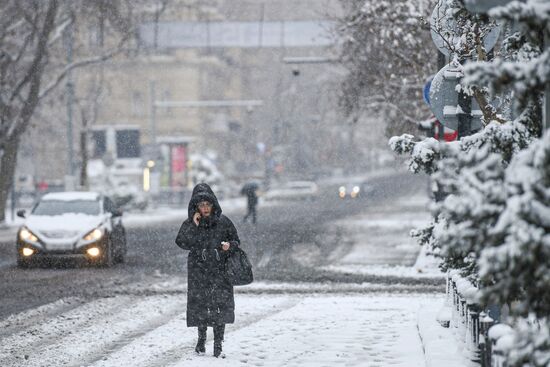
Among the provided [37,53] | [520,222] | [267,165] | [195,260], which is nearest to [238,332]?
[195,260]

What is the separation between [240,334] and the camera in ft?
41.2

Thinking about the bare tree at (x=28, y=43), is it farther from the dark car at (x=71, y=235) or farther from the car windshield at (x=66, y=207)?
the dark car at (x=71, y=235)

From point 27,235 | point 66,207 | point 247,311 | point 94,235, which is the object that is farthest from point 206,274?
point 66,207

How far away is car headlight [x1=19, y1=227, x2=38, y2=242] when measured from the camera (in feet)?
74.2

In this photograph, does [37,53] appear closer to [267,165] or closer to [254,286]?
[254,286]

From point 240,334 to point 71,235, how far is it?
10.7 metres

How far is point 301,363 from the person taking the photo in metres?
10.4

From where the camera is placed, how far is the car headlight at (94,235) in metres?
22.7

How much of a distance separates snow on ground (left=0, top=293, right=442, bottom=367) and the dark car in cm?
596

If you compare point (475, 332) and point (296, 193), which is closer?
point (475, 332)

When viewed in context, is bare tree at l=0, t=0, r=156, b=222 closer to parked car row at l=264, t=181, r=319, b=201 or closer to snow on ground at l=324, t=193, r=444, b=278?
snow on ground at l=324, t=193, r=444, b=278

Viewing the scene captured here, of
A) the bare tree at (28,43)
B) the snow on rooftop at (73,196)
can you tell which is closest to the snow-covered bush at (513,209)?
the snow on rooftop at (73,196)

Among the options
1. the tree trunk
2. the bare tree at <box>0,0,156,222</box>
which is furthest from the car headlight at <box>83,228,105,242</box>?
the tree trunk

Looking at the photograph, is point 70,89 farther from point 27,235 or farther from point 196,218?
point 196,218
